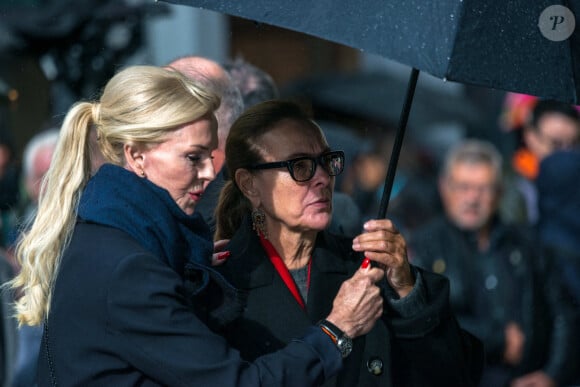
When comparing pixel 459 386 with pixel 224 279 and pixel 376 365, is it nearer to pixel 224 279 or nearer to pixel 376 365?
pixel 376 365

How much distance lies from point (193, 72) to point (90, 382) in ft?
5.28

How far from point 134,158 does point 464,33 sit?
3.12 feet

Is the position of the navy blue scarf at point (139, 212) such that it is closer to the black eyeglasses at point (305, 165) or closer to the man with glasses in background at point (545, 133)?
the black eyeglasses at point (305, 165)

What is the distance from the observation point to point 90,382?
3037mm

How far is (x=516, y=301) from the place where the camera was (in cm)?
588

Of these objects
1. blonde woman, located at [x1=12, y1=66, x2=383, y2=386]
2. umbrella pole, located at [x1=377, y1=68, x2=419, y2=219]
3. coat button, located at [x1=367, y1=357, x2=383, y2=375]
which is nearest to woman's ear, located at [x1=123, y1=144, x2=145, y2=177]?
blonde woman, located at [x1=12, y1=66, x2=383, y2=386]

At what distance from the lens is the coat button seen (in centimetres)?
358

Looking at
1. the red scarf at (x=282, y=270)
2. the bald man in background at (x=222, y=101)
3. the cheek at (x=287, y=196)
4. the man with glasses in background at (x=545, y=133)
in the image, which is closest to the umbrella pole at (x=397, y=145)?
the cheek at (x=287, y=196)

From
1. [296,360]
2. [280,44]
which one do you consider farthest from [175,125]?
[280,44]

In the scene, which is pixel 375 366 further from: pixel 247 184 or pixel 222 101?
pixel 222 101

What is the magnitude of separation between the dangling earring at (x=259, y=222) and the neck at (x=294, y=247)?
3cm

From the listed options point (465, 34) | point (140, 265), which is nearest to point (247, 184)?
point (140, 265)

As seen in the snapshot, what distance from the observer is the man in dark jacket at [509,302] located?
230 inches

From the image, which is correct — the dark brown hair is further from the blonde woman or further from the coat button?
the coat button
